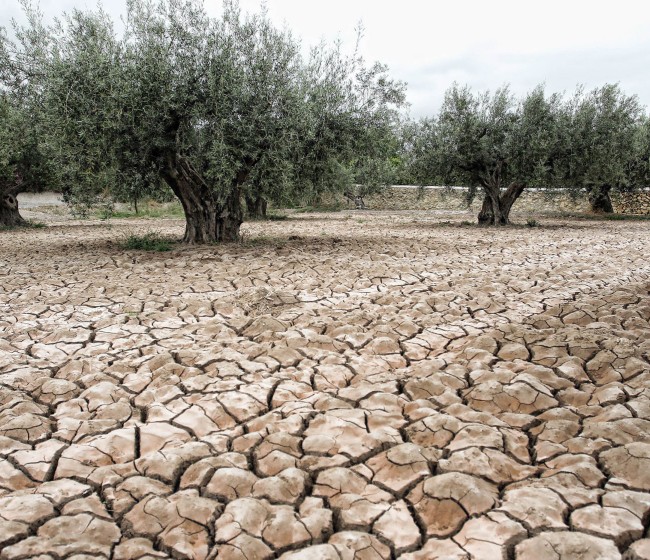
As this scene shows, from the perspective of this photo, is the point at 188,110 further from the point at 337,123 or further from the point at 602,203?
the point at 602,203

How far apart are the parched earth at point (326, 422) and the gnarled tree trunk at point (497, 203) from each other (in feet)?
32.8

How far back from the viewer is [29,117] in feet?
41.7

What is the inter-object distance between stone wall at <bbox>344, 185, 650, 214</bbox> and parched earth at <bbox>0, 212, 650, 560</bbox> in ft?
45.9

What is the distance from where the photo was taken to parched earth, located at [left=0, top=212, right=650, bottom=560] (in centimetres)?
212

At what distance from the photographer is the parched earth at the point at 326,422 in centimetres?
212

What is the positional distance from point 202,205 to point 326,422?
7869 mm

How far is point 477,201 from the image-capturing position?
25594 millimetres

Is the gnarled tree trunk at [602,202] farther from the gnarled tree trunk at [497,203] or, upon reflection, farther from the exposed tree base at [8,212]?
the exposed tree base at [8,212]

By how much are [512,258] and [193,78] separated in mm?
6680

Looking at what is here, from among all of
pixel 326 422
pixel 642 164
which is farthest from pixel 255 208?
pixel 326 422

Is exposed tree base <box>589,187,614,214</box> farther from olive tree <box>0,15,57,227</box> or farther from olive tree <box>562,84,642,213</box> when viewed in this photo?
olive tree <box>0,15,57,227</box>

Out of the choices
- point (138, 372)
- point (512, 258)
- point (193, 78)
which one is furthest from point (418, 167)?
point (138, 372)

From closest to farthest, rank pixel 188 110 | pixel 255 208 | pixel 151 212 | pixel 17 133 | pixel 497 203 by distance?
pixel 188 110
pixel 17 133
pixel 497 203
pixel 255 208
pixel 151 212

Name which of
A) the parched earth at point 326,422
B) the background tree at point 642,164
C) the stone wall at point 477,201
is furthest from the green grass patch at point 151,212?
the background tree at point 642,164
